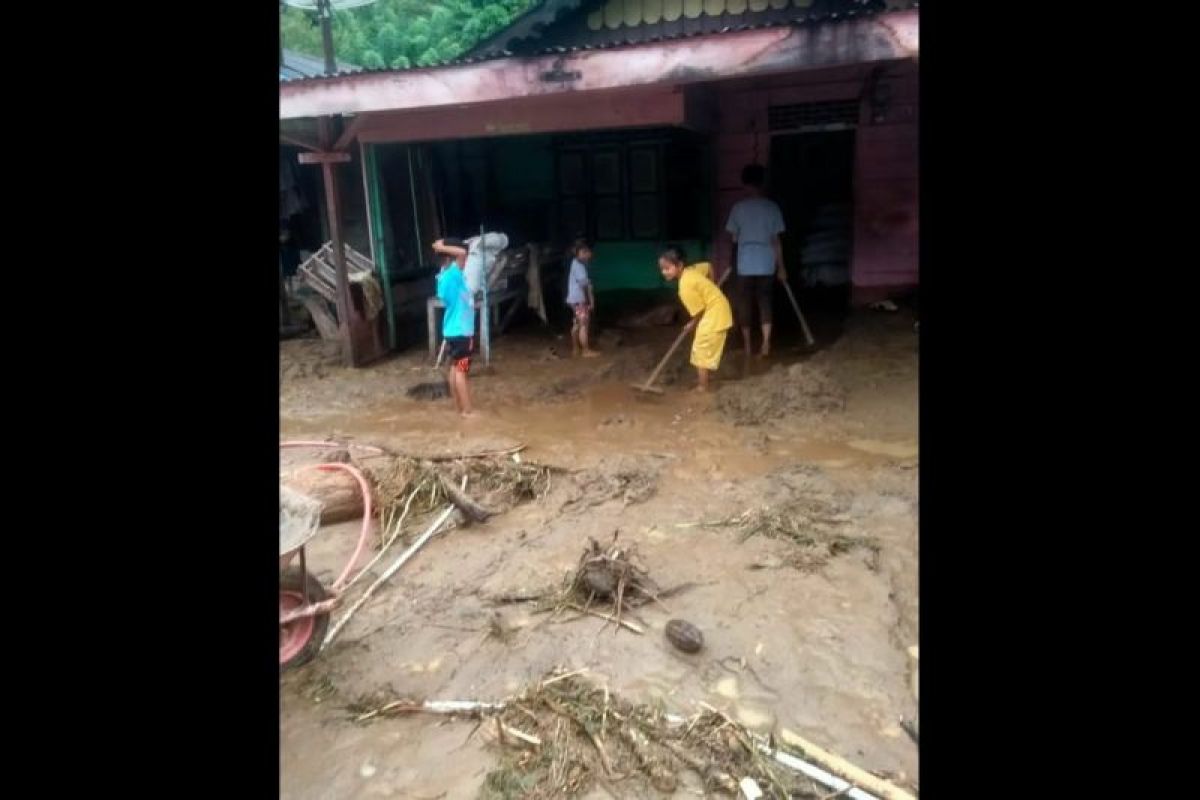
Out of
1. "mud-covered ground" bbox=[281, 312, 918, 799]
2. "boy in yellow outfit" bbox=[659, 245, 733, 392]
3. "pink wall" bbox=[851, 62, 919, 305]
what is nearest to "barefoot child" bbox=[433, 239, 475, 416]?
"mud-covered ground" bbox=[281, 312, 918, 799]

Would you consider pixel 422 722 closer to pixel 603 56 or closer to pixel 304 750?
pixel 304 750

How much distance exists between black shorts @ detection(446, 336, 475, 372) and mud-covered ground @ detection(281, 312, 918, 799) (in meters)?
0.54

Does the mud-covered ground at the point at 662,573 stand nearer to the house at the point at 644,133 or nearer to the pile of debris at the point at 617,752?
the pile of debris at the point at 617,752

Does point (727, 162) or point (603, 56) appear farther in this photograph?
point (727, 162)

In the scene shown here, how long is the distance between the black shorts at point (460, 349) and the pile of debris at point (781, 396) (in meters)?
2.27

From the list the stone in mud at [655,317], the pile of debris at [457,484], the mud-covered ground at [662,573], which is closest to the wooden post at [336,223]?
the mud-covered ground at [662,573]

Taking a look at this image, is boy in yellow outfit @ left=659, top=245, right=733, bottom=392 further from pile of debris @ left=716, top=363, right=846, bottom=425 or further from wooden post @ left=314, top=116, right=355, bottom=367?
wooden post @ left=314, top=116, right=355, bottom=367

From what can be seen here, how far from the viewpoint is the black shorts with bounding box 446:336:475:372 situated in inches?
285

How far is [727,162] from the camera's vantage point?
11.1 metres

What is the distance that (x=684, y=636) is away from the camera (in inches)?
149
